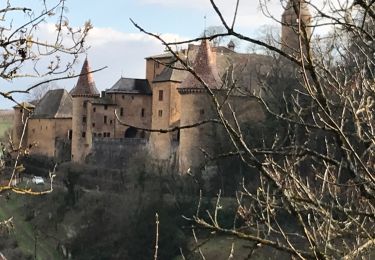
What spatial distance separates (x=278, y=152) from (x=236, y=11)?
1.08 meters

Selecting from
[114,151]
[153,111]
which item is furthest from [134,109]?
[153,111]

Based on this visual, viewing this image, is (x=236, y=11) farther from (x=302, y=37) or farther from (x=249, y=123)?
(x=249, y=123)

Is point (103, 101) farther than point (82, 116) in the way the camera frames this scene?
No

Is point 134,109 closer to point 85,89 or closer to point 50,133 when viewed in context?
point 85,89

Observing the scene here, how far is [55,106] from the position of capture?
5009 centimetres

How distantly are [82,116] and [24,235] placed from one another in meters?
11.5

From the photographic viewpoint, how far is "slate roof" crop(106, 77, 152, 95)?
1742 inches

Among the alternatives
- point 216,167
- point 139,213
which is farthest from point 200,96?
point 139,213

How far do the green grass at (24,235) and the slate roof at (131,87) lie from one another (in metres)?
9.38

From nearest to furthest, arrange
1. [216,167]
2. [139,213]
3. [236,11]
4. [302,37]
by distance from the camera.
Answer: [236,11] → [302,37] → [139,213] → [216,167]

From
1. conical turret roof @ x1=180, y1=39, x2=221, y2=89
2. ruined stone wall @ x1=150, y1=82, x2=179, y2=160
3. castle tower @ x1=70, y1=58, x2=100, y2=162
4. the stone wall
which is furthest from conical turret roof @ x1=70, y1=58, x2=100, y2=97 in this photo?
conical turret roof @ x1=180, y1=39, x2=221, y2=89

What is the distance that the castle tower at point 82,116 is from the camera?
145 feet

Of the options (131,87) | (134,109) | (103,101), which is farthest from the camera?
(131,87)

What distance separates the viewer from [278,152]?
4.02m
